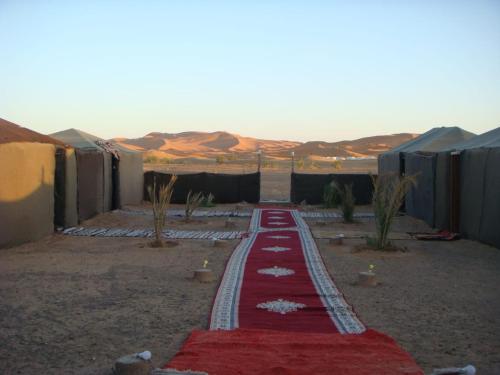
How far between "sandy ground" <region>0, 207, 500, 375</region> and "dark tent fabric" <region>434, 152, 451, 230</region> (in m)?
1.66

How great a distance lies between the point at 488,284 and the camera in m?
6.45

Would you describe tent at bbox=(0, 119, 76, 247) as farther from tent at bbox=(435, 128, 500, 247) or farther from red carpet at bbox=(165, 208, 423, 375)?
tent at bbox=(435, 128, 500, 247)

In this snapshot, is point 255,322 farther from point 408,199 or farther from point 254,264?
point 408,199

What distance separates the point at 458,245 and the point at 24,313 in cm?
666

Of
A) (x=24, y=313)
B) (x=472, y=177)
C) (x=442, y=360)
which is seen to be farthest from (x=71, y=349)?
(x=472, y=177)

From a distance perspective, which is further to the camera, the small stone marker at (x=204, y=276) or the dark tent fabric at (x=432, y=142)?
the dark tent fabric at (x=432, y=142)

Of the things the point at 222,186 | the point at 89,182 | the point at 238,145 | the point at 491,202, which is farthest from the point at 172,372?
the point at 238,145

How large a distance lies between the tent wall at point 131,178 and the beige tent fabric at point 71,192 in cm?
376

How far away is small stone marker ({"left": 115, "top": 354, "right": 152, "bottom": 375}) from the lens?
3.39 meters

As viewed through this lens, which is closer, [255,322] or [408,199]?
[255,322]

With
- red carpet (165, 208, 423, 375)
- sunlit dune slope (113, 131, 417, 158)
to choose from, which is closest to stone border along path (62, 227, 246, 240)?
red carpet (165, 208, 423, 375)

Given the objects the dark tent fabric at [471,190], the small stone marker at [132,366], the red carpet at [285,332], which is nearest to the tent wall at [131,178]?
the dark tent fabric at [471,190]

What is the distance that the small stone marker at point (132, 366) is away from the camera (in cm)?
339

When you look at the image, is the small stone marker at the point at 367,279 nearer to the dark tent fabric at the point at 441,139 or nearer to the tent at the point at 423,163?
the tent at the point at 423,163
